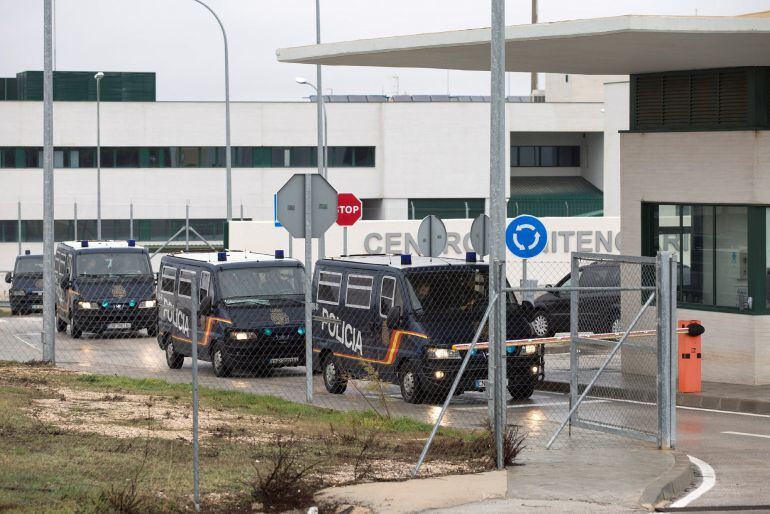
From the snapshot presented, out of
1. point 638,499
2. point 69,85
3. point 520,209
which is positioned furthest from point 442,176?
point 638,499

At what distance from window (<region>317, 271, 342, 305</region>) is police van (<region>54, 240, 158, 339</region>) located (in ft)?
30.7

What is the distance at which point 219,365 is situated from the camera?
72.5 feet

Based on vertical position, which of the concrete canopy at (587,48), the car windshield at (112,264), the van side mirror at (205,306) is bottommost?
the van side mirror at (205,306)

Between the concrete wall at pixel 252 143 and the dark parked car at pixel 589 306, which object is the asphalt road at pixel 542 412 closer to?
the dark parked car at pixel 589 306

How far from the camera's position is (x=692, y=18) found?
17.2 metres

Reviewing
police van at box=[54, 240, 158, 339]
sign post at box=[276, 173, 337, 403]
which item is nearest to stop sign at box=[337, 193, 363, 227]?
police van at box=[54, 240, 158, 339]

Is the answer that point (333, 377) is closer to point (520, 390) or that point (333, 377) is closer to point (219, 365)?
point (219, 365)

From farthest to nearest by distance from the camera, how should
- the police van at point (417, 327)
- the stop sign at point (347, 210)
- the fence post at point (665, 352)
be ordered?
the stop sign at point (347, 210) < the police van at point (417, 327) < the fence post at point (665, 352)

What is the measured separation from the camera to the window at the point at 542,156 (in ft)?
240

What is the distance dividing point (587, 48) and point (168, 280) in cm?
914

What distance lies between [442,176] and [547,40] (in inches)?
1826

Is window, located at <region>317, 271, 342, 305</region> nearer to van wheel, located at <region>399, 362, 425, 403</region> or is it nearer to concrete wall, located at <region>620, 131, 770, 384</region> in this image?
van wheel, located at <region>399, 362, 425, 403</region>

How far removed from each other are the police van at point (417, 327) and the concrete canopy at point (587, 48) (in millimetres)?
3120

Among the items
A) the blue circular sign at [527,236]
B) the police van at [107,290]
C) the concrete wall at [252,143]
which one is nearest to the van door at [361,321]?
the blue circular sign at [527,236]
